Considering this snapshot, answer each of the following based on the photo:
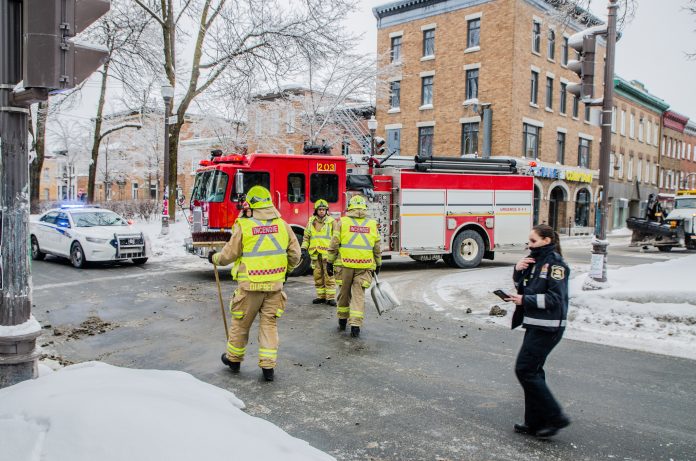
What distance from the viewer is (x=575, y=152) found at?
35.6 m

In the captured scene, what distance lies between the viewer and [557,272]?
4.40 metres

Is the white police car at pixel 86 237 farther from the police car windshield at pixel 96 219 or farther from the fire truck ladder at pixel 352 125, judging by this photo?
the fire truck ladder at pixel 352 125

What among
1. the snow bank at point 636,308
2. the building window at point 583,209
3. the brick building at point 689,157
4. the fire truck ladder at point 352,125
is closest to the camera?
the snow bank at point 636,308

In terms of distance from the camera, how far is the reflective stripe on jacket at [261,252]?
5.62 m

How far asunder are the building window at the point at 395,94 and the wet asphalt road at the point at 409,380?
85.2ft

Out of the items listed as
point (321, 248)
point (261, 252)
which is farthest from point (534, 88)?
point (261, 252)

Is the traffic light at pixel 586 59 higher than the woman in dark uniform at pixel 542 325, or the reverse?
the traffic light at pixel 586 59

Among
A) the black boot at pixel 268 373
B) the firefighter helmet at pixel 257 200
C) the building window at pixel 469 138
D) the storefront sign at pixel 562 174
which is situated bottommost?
the black boot at pixel 268 373

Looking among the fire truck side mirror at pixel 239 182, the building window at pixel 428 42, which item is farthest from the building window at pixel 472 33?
the fire truck side mirror at pixel 239 182

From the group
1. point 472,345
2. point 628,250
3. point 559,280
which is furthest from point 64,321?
point 628,250

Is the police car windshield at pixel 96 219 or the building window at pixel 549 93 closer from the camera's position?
the police car windshield at pixel 96 219

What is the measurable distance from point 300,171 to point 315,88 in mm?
19205

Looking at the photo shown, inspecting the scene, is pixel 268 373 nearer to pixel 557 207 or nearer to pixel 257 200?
pixel 257 200

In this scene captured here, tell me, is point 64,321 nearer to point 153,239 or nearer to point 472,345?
point 472,345
